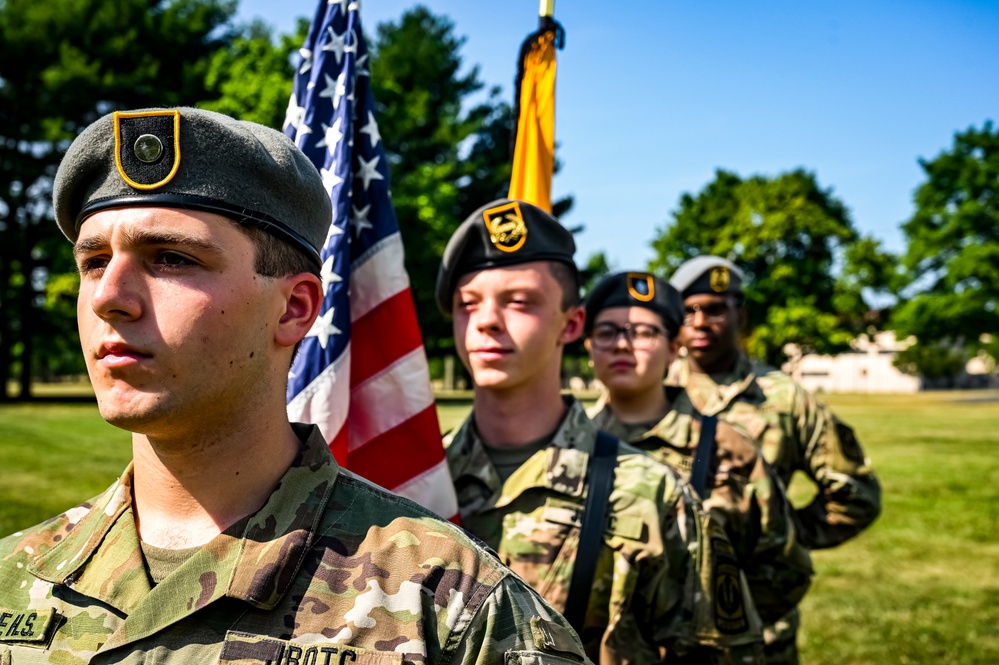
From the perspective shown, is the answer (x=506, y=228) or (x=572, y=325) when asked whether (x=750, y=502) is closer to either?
(x=572, y=325)

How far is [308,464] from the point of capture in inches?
73.1

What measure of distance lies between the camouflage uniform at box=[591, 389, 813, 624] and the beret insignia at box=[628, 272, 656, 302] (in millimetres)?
615

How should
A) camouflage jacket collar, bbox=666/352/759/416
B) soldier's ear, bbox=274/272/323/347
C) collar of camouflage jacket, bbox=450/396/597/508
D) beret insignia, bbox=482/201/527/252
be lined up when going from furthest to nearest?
camouflage jacket collar, bbox=666/352/759/416
beret insignia, bbox=482/201/527/252
collar of camouflage jacket, bbox=450/396/597/508
soldier's ear, bbox=274/272/323/347

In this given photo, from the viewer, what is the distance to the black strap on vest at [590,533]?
281cm

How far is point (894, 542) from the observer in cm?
1103

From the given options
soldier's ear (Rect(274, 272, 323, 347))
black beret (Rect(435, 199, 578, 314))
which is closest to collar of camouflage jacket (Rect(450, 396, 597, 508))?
black beret (Rect(435, 199, 578, 314))

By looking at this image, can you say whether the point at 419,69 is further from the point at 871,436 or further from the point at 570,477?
the point at 570,477

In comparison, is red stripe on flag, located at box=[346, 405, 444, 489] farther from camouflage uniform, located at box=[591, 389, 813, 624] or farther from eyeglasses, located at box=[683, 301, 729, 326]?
eyeglasses, located at box=[683, 301, 729, 326]

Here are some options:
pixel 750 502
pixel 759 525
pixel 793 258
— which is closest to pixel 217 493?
pixel 750 502

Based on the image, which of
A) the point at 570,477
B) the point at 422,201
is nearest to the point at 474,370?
the point at 570,477

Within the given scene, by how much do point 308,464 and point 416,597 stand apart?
1.31 feet

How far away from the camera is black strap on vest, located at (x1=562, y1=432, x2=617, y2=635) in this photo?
2814 millimetres

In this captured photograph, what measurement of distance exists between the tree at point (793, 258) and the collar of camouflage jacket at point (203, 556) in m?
42.3

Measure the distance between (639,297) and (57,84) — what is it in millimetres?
31855
